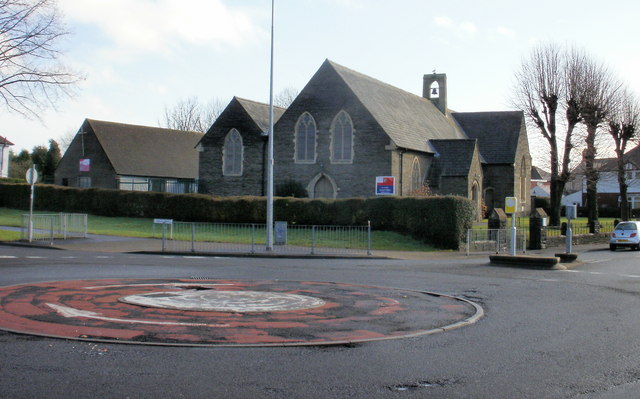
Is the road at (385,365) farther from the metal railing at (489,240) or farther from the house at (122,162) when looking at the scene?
the house at (122,162)

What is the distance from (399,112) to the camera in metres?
48.2

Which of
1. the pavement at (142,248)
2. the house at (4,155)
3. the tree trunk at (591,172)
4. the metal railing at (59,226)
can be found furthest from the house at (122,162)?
the tree trunk at (591,172)

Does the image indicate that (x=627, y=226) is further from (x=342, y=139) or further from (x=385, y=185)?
(x=342, y=139)

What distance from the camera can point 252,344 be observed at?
8.00 m

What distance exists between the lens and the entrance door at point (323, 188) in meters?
44.2

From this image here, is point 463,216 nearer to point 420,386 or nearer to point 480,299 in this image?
point 480,299

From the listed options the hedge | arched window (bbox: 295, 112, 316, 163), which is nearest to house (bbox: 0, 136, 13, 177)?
the hedge

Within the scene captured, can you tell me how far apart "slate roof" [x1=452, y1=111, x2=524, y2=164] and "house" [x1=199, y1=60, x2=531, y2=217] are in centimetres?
500

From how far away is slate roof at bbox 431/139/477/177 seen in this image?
4588cm

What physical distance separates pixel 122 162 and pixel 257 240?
29.0 m

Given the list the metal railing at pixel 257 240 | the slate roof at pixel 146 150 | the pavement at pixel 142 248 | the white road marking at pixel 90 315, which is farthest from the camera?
the slate roof at pixel 146 150

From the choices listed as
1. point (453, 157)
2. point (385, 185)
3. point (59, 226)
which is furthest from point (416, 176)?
point (59, 226)

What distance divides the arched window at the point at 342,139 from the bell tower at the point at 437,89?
19099 mm

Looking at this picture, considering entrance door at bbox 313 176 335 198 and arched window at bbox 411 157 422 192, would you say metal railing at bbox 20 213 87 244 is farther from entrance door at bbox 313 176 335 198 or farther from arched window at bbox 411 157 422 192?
arched window at bbox 411 157 422 192
